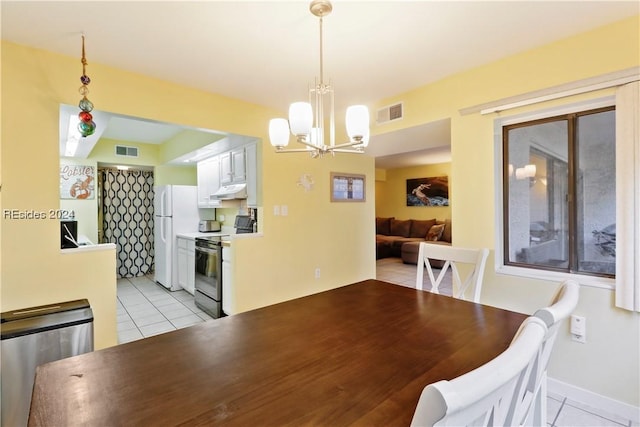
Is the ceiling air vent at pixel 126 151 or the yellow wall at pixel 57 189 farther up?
the ceiling air vent at pixel 126 151

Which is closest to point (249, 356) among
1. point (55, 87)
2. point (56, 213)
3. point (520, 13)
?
point (56, 213)

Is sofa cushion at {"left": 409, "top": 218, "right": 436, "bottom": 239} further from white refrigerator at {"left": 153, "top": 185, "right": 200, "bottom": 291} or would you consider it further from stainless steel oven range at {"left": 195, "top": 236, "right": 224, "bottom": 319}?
stainless steel oven range at {"left": 195, "top": 236, "right": 224, "bottom": 319}

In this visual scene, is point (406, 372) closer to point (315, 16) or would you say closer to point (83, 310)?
point (315, 16)

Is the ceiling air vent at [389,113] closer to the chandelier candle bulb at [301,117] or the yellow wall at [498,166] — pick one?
the yellow wall at [498,166]

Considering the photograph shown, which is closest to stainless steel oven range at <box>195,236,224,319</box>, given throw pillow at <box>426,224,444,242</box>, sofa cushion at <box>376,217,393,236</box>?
throw pillow at <box>426,224,444,242</box>

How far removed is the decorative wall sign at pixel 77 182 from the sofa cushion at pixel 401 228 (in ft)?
20.5

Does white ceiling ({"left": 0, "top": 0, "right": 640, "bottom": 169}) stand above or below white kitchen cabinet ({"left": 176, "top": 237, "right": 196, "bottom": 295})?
above

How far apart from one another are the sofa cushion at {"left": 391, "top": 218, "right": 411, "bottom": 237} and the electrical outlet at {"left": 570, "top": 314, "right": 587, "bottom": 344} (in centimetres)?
537

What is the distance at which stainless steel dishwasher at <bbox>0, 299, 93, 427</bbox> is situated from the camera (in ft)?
5.64

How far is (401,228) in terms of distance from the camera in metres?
7.47

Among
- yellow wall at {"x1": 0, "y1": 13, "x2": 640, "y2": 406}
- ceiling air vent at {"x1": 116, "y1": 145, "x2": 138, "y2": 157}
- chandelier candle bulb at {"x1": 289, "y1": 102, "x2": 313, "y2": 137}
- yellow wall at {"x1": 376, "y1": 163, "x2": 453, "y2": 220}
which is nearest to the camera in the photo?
chandelier candle bulb at {"x1": 289, "y1": 102, "x2": 313, "y2": 137}

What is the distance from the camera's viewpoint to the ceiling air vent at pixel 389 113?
9.78 ft

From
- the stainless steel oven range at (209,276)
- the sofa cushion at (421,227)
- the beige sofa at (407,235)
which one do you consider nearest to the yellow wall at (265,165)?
the stainless steel oven range at (209,276)

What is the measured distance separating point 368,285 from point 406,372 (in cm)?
103
